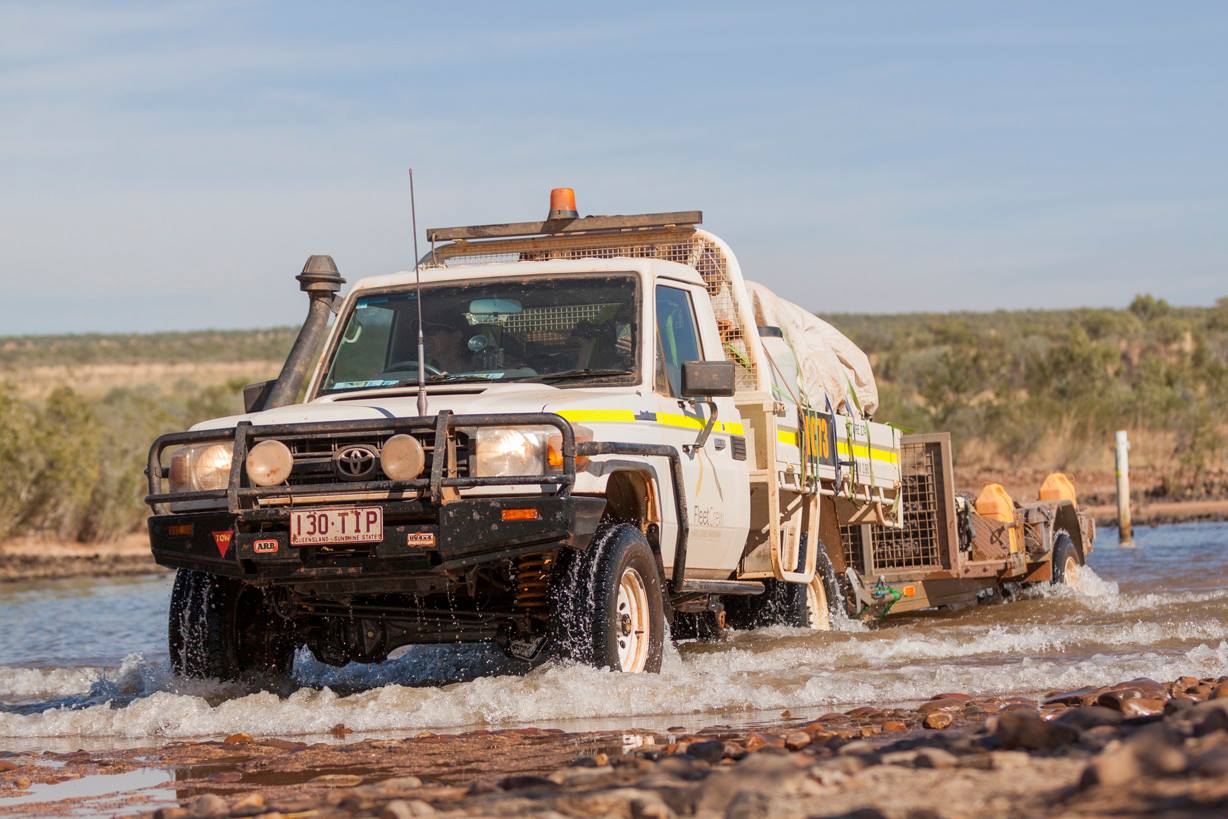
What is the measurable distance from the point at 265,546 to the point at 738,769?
3.63 metres

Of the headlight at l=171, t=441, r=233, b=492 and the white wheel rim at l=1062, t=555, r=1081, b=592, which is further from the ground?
the headlight at l=171, t=441, r=233, b=492

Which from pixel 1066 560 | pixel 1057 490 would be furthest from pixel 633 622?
pixel 1057 490

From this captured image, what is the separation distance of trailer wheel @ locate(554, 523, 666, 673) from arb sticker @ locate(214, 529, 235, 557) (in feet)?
4.97

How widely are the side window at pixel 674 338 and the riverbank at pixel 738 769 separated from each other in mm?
2131

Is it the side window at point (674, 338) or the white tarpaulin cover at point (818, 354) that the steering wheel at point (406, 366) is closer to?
the side window at point (674, 338)

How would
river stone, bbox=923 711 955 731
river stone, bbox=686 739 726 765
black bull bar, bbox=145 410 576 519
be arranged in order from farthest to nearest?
1. black bull bar, bbox=145 410 576 519
2. river stone, bbox=923 711 955 731
3. river stone, bbox=686 739 726 765

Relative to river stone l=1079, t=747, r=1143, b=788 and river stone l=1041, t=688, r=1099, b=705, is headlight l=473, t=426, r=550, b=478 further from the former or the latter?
river stone l=1079, t=747, r=1143, b=788

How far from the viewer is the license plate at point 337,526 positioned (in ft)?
25.4

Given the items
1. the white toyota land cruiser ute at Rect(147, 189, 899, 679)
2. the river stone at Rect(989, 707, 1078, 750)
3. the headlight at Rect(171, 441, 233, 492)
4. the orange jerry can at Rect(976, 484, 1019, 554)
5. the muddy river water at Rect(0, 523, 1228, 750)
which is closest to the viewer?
the river stone at Rect(989, 707, 1078, 750)

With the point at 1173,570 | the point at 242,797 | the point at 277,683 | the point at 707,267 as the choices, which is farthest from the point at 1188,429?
the point at 242,797

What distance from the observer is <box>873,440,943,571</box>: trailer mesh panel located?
13.4m

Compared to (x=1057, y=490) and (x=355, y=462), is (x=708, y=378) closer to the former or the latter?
(x=355, y=462)

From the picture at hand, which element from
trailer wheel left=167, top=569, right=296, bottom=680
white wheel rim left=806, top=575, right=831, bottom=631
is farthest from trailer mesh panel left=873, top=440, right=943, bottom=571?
trailer wheel left=167, top=569, right=296, bottom=680

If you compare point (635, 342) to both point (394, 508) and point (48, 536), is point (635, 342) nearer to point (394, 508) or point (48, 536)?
point (394, 508)
